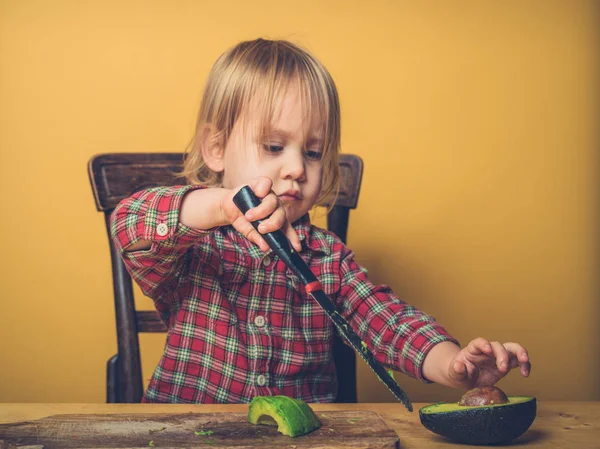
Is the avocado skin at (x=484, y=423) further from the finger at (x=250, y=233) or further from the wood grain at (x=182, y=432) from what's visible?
the finger at (x=250, y=233)

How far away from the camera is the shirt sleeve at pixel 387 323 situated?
967 mm

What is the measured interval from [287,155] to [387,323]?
0.97 ft

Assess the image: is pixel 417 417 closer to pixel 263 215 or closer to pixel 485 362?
pixel 485 362

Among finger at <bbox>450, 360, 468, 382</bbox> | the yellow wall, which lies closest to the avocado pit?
finger at <bbox>450, 360, 468, 382</bbox>

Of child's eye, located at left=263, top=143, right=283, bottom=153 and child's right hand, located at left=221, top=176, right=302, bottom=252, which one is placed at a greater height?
child's eye, located at left=263, top=143, right=283, bottom=153

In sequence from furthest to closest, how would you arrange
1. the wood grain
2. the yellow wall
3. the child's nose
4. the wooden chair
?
the yellow wall < the wooden chair < the child's nose < the wood grain

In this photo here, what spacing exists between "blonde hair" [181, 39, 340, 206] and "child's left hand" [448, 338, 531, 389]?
0.39 m

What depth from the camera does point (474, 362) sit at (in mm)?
831

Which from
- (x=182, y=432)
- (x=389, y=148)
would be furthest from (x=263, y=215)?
(x=389, y=148)

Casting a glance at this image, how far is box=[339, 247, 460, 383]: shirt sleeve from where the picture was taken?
3.17ft

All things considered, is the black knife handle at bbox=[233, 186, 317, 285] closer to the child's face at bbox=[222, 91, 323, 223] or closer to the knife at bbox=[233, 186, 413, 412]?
the knife at bbox=[233, 186, 413, 412]

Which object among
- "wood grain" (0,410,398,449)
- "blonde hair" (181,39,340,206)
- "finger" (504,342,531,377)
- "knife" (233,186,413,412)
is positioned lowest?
"wood grain" (0,410,398,449)

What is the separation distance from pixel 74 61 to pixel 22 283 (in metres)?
0.56

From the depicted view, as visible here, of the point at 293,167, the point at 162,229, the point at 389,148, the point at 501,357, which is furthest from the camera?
the point at 389,148
